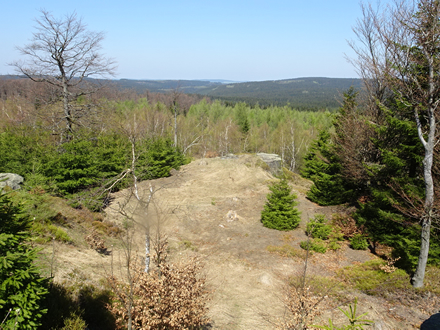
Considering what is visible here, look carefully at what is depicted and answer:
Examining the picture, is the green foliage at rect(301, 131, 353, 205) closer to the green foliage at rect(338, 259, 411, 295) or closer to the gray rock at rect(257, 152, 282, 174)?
the green foliage at rect(338, 259, 411, 295)

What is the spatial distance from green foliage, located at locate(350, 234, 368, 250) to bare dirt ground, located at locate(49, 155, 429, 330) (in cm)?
26

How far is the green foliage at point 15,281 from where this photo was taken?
376 cm

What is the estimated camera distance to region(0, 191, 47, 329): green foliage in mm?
3760

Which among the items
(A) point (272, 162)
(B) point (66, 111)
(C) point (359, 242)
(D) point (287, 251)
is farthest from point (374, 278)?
(A) point (272, 162)

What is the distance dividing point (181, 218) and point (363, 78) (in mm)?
12882

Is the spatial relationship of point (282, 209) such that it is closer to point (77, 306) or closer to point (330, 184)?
point (330, 184)

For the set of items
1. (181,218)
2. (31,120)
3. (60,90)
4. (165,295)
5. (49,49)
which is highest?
(49,49)

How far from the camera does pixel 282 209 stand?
14695 millimetres

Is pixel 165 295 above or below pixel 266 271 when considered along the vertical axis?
above

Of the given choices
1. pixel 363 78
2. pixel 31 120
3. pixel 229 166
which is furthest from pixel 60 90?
pixel 363 78

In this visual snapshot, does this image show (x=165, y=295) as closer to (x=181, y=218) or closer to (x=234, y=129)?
(x=181, y=218)

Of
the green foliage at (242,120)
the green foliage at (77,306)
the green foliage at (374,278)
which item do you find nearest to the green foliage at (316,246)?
the green foliage at (374,278)

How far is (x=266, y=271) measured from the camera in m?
10.5

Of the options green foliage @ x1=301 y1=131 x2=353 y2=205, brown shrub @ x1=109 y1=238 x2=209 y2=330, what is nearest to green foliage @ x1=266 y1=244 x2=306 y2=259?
green foliage @ x1=301 y1=131 x2=353 y2=205
